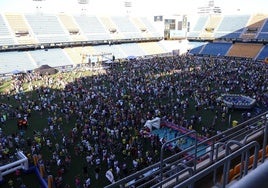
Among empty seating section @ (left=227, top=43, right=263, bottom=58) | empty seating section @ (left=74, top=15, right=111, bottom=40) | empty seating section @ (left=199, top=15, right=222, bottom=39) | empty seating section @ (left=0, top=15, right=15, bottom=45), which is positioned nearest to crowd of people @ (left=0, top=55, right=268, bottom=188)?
empty seating section @ (left=0, top=15, right=15, bottom=45)

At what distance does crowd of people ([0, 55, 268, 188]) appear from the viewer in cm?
1456

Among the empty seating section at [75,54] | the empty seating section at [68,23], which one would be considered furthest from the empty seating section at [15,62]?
the empty seating section at [68,23]

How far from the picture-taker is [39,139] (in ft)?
53.9

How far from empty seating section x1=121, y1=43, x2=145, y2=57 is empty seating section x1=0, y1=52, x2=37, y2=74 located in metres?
18.3

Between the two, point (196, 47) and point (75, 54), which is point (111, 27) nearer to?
point (75, 54)

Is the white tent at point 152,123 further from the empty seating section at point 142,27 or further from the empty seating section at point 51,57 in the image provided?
the empty seating section at point 142,27

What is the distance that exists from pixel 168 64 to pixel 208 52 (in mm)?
15321

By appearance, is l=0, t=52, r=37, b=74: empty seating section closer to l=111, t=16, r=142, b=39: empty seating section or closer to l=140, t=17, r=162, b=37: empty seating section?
l=111, t=16, r=142, b=39: empty seating section

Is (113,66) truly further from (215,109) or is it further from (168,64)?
(215,109)

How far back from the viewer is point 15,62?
3956 centimetres

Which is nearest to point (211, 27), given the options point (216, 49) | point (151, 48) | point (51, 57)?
point (216, 49)

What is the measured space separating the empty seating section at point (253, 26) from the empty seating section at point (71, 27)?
32.2m

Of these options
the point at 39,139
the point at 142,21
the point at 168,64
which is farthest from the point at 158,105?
the point at 142,21

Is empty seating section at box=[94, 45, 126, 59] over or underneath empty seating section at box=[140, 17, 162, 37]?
underneath
